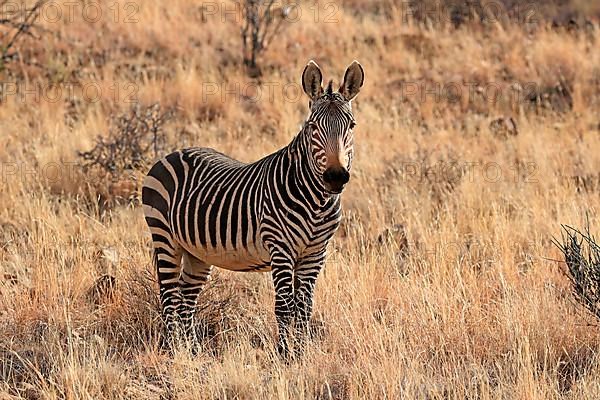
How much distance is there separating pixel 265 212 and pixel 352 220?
122 inches

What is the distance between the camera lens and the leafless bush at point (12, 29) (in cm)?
1340

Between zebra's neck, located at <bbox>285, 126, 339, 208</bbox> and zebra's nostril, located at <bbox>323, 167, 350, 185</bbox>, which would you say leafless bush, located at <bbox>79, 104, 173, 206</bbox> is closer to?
zebra's neck, located at <bbox>285, 126, 339, 208</bbox>

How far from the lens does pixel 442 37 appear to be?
1591cm

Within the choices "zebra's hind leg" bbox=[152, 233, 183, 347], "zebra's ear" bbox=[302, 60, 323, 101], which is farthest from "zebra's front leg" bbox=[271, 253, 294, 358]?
"zebra's ear" bbox=[302, 60, 323, 101]

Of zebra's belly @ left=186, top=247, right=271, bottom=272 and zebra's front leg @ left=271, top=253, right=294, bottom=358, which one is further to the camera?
zebra's belly @ left=186, top=247, right=271, bottom=272

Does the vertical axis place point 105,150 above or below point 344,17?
below

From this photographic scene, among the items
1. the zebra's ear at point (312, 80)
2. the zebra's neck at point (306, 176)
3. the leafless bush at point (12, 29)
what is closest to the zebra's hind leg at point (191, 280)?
the zebra's neck at point (306, 176)

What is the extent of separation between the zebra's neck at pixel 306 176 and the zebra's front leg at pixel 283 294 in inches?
15.9

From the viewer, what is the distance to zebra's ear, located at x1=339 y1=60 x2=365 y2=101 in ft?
18.4

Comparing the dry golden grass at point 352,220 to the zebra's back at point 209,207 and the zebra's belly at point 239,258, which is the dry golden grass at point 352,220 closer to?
the zebra's belly at point 239,258

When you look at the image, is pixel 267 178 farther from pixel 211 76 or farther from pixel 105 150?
pixel 211 76

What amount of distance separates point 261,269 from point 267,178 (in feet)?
1.93

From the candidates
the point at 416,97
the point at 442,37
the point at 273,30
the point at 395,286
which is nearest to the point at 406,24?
the point at 442,37

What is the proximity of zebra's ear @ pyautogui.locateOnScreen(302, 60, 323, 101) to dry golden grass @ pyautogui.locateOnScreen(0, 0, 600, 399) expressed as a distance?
146 centimetres
